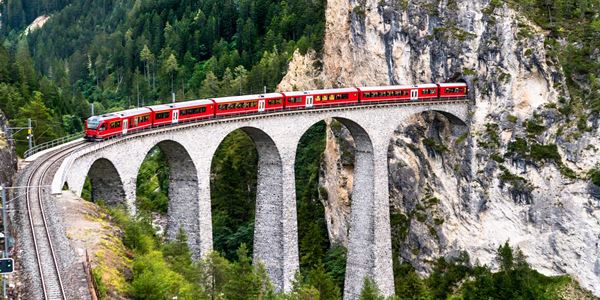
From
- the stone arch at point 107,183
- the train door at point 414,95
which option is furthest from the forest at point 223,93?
the train door at point 414,95

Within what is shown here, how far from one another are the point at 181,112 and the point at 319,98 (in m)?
12.5

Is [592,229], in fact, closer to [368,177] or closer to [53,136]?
[368,177]

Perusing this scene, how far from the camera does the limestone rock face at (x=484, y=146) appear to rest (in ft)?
206

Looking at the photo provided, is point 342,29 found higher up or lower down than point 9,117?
higher up

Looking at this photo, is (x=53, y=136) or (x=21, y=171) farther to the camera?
(x=53, y=136)

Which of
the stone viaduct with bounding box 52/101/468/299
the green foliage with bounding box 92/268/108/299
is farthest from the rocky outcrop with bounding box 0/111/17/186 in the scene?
the green foliage with bounding box 92/268/108/299

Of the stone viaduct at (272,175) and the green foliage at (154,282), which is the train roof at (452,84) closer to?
the stone viaduct at (272,175)

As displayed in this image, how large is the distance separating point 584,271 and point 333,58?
32830mm

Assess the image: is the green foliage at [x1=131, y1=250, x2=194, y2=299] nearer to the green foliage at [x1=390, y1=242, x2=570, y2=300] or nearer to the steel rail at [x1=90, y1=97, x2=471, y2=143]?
the steel rail at [x1=90, y1=97, x2=471, y2=143]

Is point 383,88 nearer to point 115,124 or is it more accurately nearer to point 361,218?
point 361,218


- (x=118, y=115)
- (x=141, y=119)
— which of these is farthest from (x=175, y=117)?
(x=118, y=115)

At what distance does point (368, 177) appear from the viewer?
214 ft

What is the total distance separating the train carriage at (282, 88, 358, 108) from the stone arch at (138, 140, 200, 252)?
9.91 metres

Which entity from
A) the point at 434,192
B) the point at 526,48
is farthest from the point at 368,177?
the point at 526,48
